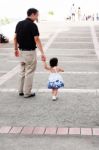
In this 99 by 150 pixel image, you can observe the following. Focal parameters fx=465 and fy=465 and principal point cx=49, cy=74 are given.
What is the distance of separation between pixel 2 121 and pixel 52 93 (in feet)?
6.60

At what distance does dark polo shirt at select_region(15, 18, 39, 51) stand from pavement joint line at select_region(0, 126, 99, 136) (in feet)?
9.11

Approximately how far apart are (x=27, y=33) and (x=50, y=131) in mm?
3123

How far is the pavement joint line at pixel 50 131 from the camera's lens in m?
6.71

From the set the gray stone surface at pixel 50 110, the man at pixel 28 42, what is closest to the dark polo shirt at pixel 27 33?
the man at pixel 28 42

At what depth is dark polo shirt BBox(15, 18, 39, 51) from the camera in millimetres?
9422

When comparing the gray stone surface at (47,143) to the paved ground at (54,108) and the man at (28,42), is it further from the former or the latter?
the man at (28,42)

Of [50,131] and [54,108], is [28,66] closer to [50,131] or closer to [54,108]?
[54,108]

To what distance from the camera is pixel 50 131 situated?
6.85 meters

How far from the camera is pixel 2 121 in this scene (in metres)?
7.58

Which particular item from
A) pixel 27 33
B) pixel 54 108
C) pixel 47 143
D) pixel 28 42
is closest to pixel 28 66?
pixel 28 42

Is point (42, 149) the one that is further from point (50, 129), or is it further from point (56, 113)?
point (56, 113)

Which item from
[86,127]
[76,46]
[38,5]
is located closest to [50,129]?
[86,127]

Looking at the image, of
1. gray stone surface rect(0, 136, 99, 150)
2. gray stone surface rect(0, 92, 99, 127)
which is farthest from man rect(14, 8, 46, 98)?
gray stone surface rect(0, 136, 99, 150)

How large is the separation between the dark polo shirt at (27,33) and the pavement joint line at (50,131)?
2778mm
